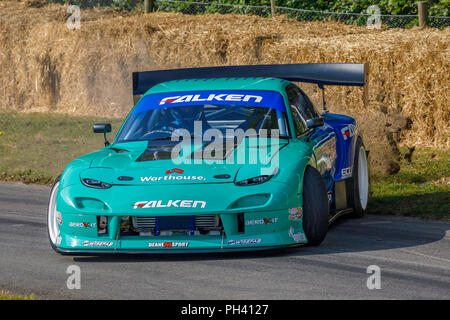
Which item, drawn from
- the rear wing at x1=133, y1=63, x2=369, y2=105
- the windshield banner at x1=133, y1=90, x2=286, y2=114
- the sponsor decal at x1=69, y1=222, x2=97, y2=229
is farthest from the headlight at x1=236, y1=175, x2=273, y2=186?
the rear wing at x1=133, y1=63, x2=369, y2=105

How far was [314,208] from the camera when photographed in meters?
6.84

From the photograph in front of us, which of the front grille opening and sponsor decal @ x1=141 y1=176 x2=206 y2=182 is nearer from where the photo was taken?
the front grille opening

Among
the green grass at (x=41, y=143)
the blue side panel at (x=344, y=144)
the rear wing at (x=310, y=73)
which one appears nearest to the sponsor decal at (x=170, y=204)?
the blue side panel at (x=344, y=144)

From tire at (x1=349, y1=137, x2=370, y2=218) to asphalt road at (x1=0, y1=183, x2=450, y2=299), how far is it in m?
0.70

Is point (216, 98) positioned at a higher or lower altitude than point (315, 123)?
higher

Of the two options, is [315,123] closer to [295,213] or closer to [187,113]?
[187,113]

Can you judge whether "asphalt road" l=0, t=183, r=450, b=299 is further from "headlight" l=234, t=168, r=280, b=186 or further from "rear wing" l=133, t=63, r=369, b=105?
"rear wing" l=133, t=63, r=369, b=105

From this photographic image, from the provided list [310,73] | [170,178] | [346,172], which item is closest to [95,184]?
[170,178]

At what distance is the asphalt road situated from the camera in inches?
223

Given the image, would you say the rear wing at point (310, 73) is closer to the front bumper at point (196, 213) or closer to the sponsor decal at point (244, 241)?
the front bumper at point (196, 213)

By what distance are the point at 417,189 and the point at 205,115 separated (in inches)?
150

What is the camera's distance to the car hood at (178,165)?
260 inches

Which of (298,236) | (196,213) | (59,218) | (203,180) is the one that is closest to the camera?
(196,213)
